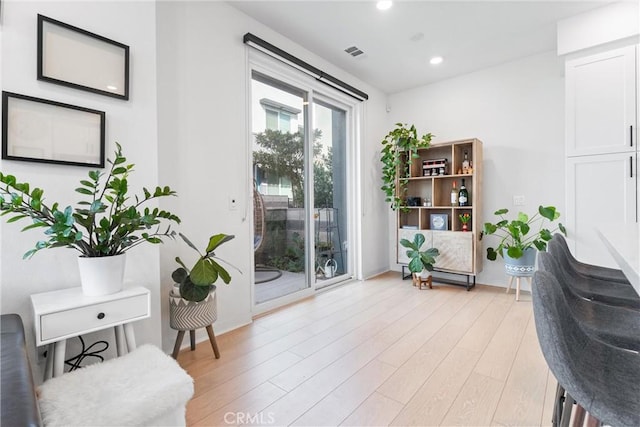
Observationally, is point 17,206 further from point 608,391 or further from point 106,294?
point 608,391

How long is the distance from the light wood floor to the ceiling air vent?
2.91 m

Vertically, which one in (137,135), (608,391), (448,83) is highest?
(448,83)

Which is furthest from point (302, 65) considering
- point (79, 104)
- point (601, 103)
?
point (601, 103)

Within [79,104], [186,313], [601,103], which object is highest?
[601,103]

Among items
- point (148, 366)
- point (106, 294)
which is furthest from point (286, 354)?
point (106, 294)

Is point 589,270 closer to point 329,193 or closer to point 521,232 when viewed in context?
point 521,232

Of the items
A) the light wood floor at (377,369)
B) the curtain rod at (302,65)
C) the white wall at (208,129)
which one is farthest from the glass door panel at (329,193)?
the white wall at (208,129)

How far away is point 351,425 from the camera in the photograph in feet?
4.83

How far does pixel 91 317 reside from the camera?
142cm

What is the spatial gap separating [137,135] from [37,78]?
0.51 m

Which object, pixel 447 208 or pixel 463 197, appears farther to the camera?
pixel 447 208

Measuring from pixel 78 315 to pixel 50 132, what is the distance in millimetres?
978

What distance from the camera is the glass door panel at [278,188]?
3.10 meters

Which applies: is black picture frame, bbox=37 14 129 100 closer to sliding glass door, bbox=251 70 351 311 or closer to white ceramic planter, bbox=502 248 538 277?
sliding glass door, bbox=251 70 351 311
